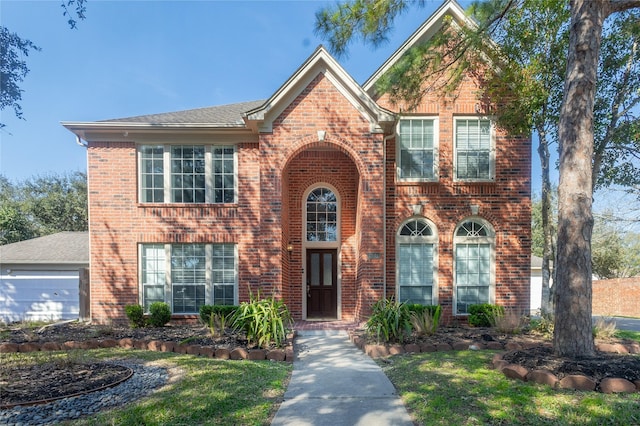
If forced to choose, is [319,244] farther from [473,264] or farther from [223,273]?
[473,264]

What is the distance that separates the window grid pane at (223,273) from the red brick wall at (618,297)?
19914 millimetres

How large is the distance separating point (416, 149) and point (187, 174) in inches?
262

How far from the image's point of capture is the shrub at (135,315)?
9.76 meters

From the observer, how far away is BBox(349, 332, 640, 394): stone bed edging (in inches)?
184

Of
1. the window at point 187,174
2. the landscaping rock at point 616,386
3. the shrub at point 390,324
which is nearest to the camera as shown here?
the landscaping rock at point 616,386

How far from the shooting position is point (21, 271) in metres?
14.7

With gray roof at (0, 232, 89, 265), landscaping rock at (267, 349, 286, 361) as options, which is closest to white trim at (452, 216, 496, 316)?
landscaping rock at (267, 349, 286, 361)

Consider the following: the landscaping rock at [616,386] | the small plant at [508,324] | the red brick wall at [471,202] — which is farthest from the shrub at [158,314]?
the landscaping rock at [616,386]

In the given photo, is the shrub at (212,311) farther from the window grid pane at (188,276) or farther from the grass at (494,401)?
the grass at (494,401)

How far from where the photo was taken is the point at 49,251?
15.2 m

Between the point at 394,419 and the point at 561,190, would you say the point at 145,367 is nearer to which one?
the point at 394,419

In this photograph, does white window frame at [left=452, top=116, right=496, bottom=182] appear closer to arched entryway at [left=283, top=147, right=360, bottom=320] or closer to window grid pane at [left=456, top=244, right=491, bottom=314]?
window grid pane at [left=456, top=244, right=491, bottom=314]

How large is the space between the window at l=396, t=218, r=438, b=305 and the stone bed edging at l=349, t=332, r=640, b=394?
2611 millimetres

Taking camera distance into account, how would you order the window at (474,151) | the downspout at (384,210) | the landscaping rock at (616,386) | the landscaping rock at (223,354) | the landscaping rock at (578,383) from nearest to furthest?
the landscaping rock at (616,386), the landscaping rock at (578,383), the landscaping rock at (223,354), the downspout at (384,210), the window at (474,151)
